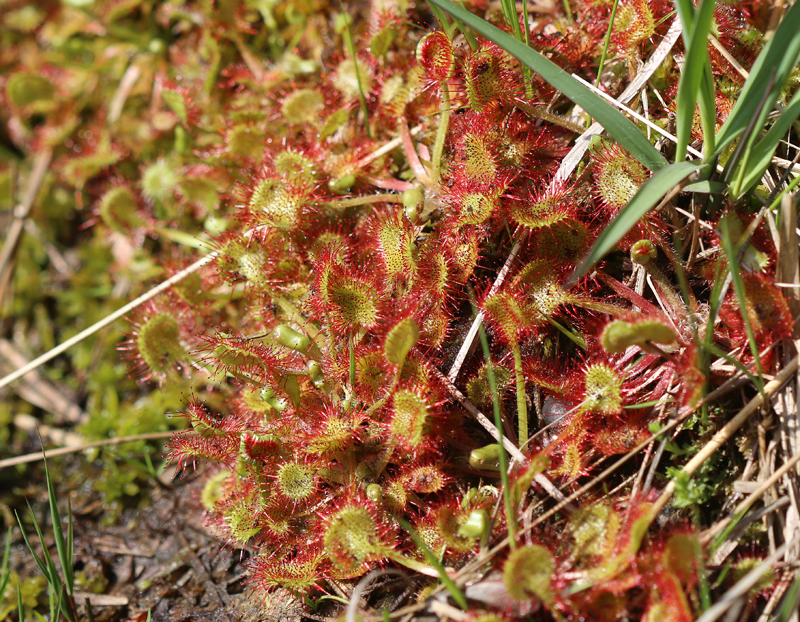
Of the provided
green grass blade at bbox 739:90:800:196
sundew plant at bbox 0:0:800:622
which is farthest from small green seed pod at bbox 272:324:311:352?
green grass blade at bbox 739:90:800:196

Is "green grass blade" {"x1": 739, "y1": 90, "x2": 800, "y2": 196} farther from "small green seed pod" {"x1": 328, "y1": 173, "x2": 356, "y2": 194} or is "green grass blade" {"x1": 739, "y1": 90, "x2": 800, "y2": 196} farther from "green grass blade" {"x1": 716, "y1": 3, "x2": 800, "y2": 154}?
"small green seed pod" {"x1": 328, "y1": 173, "x2": 356, "y2": 194}

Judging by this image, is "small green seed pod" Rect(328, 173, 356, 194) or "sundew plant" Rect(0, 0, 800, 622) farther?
"small green seed pod" Rect(328, 173, 356, 194)

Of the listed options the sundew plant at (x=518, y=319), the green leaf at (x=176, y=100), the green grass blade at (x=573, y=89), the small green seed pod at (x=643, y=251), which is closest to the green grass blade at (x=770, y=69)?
the sundew plant at (x=518, y=319)

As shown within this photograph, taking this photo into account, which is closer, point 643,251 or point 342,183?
point 643,251

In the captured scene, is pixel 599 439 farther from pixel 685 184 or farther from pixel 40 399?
pixel 40 399

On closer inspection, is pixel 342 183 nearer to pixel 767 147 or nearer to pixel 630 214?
pixel 630 214

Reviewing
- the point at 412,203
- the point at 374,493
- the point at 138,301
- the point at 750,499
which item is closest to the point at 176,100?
the point at 138,301

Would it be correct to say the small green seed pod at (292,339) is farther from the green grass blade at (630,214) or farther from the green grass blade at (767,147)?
the green grass blade at (767,147)

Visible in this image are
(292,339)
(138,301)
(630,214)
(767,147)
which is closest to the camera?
(630,214)
